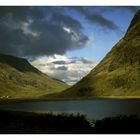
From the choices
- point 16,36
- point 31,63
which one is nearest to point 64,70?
point 31,63

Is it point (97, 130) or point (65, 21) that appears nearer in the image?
point (97, 130)

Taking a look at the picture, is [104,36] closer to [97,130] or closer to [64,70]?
[64,70]

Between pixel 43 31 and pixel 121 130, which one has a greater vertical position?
pixel 43 31
